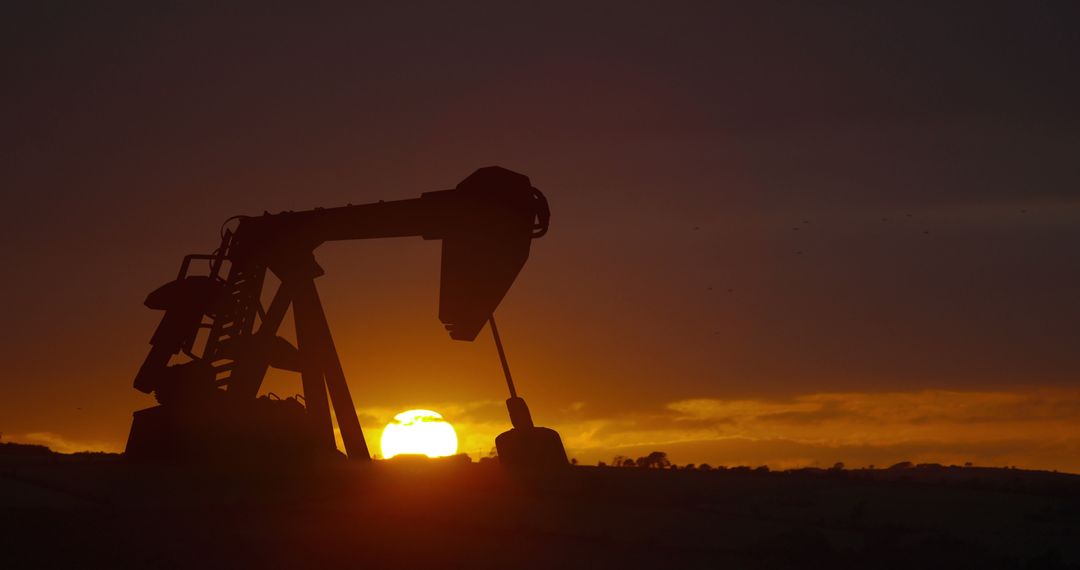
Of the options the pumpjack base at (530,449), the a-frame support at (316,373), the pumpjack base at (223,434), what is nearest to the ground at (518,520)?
the pumpjack base at (530,449)

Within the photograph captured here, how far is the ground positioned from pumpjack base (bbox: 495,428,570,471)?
0.49 metres

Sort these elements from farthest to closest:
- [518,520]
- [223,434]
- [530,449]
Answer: [223,434], [530,449], [518,520]

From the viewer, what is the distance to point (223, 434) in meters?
16.2

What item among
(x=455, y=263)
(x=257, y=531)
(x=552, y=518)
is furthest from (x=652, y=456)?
(x=257, y=531)

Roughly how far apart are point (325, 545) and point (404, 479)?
3617 millimetres

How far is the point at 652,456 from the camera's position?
17.6m

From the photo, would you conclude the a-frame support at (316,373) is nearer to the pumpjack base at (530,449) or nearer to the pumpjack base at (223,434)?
the pumpjack base at (223,434)

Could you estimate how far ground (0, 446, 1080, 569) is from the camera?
28.4ft

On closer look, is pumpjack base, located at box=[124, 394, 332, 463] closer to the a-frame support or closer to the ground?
the a-frame support

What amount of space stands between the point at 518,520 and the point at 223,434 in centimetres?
775

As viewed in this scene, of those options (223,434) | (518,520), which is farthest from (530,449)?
(223,434)

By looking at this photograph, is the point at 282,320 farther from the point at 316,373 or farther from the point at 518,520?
the point at 518,520

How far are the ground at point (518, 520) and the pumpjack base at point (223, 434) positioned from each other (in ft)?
7.36

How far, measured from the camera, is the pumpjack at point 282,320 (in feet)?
48.0
